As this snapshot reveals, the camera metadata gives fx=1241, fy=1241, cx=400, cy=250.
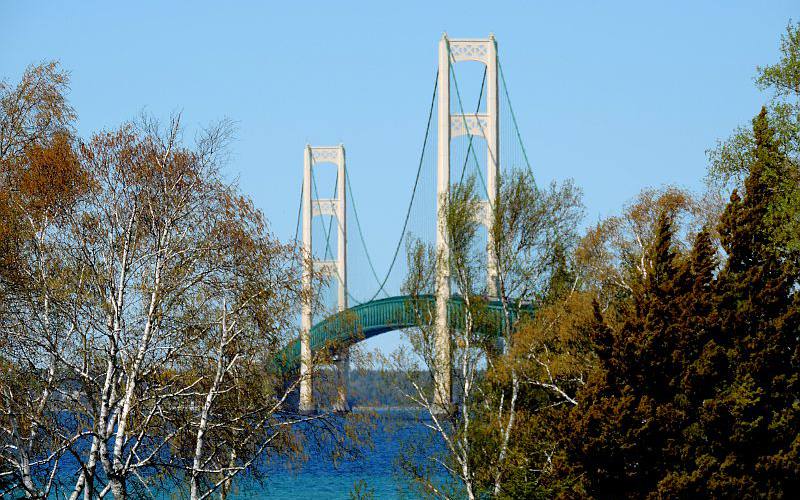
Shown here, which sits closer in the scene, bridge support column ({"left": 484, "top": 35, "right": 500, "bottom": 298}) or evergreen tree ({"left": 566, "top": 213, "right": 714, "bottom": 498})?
evergreen tree ({"left": 566, "top": 213, "right": 714, "bottom": 498})

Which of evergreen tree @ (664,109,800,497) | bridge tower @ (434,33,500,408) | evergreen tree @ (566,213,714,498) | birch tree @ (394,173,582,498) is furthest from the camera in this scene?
bridge tower @ (434,33,500,408)

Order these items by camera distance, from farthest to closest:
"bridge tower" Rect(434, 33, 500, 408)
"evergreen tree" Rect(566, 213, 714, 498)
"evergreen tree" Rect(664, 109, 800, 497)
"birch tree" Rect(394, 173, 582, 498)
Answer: "bridge tower" Rect(434, 33, 500, 408), "birch tree" Rect(394, 173, 582, 498), "evergreen tree" Rect(566, 213, 714, 498), "evergreen tree" Rect(664, 109, 800, 497)

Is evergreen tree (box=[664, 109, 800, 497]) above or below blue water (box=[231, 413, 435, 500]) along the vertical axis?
above

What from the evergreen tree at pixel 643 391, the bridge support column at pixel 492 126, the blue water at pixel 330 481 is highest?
the bridge support column at pixel 492 126

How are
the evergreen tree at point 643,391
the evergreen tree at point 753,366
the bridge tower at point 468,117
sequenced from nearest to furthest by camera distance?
the evergreen tree at point 753,366, the evergreen tree at point 643,391, the bridge tower at point 468,117

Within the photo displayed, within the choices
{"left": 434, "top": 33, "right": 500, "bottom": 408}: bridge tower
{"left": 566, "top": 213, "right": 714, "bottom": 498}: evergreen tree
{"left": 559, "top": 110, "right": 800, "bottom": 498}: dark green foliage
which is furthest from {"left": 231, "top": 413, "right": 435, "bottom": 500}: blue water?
{"left": 559, "top": 110, "right": 800, "bottom": 498}: dark green foliage

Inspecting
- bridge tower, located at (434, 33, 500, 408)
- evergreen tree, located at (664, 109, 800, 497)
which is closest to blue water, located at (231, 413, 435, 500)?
bridge tower, located at (434, 33, 500, 408)

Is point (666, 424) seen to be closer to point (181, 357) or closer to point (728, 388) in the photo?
point (728, 388)

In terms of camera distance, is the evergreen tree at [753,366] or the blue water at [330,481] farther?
the blue water at [330,481]

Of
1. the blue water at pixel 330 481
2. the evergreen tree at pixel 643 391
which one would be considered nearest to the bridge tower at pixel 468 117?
the blue water at pixel 330 481

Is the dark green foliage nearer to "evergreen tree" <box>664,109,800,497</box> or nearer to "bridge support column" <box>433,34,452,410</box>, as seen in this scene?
"evergreen tree" <box>664,109,800,497</box>

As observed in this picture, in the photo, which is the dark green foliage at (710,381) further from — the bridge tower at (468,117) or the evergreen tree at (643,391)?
the bridge tower at (468,117)

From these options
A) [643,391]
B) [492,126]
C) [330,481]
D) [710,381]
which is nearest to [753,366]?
[710,381]

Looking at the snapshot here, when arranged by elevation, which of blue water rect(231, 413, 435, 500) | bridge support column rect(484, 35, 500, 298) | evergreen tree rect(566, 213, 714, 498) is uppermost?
bridge support column rect(484, 35, 500, 298)
